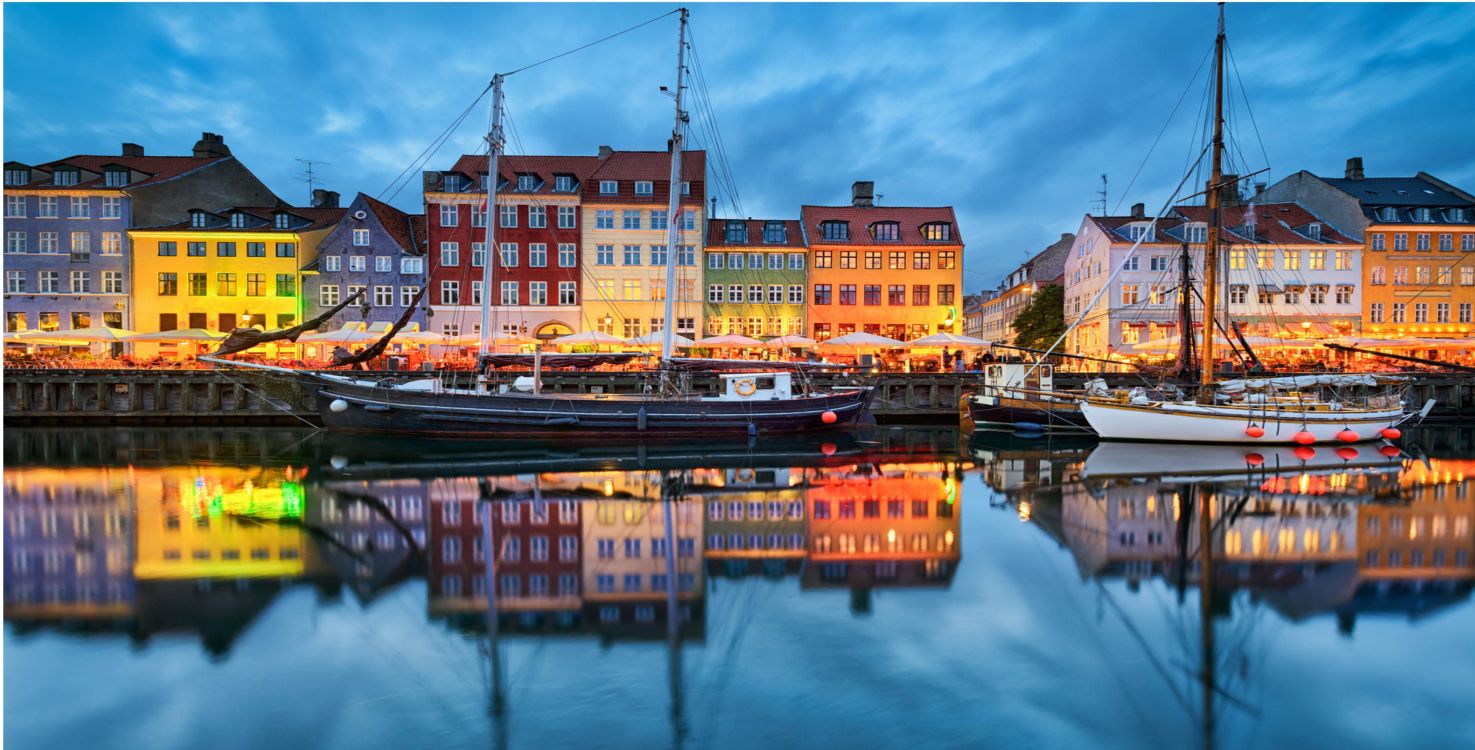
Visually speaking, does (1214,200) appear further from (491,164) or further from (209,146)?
(209,146)

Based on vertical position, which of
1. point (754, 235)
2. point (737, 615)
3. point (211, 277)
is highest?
point (754, 235)

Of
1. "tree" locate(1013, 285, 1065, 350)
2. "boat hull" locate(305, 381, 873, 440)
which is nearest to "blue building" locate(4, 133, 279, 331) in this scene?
"boat hull" locate(305, 381, 873, 440)

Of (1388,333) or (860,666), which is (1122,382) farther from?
(860,666)

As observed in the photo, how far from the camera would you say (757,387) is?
1225 inches

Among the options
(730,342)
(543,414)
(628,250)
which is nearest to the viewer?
(543,414)

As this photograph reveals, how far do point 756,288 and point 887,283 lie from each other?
870 cm

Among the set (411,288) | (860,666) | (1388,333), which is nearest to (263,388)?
(411,288)

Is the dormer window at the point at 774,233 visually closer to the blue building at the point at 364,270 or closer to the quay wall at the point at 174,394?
the quay wall at the point at 174,394

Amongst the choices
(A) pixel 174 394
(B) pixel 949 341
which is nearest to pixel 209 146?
(A) pixel 174 394

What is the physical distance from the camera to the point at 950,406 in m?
40.5

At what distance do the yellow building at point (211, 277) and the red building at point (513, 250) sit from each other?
30.6 ft

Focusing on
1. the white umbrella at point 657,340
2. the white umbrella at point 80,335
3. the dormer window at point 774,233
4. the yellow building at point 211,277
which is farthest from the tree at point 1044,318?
the white umbrella at point 80,335

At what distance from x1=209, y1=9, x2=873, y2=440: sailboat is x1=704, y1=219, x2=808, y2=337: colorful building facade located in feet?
73.1

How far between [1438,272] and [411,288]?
66.6 metres
